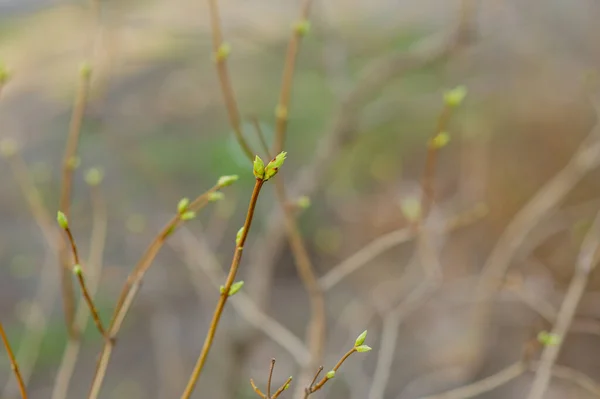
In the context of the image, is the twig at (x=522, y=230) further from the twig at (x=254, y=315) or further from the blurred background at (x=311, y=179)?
the twig at (x=254, y=315)

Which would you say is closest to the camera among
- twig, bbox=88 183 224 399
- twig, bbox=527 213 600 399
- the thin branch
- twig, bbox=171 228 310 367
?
twig, bbox=88 183 224 399

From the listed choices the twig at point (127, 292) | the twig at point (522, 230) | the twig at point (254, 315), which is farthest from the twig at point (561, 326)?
the twig at point (127, 292)

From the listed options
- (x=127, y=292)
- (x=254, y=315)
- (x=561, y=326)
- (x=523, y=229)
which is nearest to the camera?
(x=127, y=292)

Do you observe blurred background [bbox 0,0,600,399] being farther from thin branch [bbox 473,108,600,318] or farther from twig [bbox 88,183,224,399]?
twig [bbox 88,183,224,399]

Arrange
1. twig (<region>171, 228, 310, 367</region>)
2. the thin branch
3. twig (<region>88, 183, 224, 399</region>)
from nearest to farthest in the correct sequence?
twig (<region>88, 183, 224, 399</region>) < twig (<region>171, 228, 310, 367</region>) < the thin branch

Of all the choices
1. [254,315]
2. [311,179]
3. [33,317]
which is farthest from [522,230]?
[33,317]

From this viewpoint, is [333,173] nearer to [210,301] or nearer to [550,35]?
[210,301]

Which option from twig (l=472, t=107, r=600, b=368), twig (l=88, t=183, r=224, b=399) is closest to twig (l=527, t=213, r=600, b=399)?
twig (l=472, t=107, r=600, b=368)

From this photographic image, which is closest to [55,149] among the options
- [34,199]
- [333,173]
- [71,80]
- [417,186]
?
[71,80]

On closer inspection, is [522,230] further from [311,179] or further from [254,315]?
[254,315]
